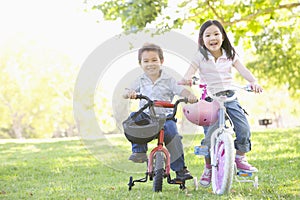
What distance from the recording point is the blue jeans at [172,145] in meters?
4.75

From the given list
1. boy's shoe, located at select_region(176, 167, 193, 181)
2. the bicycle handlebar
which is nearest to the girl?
the bicycle handlebar

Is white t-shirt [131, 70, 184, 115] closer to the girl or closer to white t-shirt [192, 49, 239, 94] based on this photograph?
the girl

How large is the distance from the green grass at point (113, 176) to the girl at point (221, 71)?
453 mm

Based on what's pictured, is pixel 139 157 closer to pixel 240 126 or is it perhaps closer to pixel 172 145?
pixel 172 145

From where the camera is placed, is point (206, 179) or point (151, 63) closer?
point (151, 63)

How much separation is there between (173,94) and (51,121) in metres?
37.7

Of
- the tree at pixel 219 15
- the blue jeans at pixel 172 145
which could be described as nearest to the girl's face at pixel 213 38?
the blue jeans at pixel 172 145

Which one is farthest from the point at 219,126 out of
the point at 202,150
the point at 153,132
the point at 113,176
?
the point at 113,176

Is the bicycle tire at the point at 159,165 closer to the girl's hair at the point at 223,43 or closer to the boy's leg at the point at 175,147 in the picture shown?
the boy's leg at the point at 175,147

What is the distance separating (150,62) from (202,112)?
67 cm

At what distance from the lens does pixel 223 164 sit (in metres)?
4.43

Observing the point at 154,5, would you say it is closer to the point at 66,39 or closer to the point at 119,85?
the point at 119,85

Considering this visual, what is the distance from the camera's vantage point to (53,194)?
5.20 meters

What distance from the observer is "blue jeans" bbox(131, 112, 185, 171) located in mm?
4746
